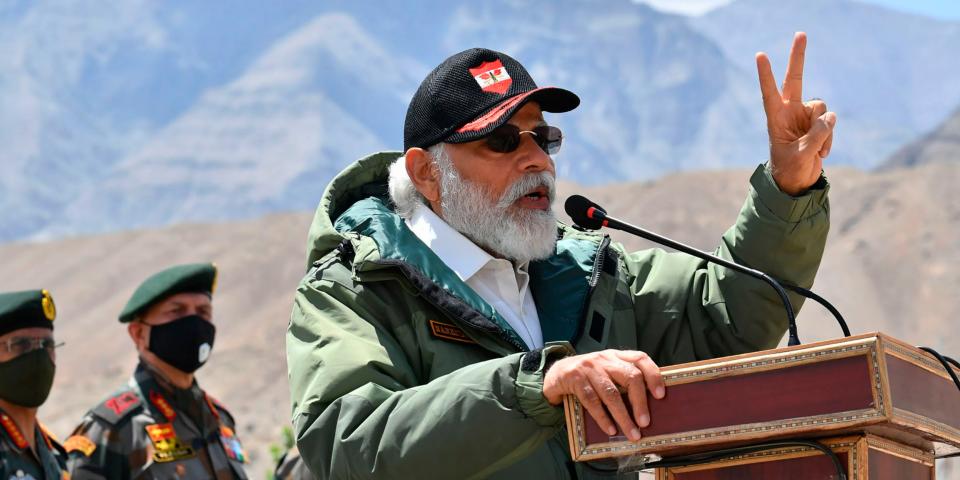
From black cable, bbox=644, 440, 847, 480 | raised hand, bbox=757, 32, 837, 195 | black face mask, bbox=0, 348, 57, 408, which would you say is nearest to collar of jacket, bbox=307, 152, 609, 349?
raised hand, bbox=757, 32, 837, 195

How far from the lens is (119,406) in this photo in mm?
6254

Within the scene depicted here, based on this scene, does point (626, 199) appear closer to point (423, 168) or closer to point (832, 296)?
point (832, 296)

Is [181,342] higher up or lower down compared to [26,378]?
higher up

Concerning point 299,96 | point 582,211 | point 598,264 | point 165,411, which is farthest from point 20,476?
point 299,96

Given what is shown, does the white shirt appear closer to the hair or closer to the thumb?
the hair

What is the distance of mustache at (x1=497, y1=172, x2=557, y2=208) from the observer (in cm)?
328

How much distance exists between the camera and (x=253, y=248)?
56.9m

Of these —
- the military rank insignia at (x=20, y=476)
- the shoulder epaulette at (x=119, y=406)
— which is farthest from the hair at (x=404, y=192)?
the shoulder epaulette at (x=119, y=406)

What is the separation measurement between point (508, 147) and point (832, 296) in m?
42.4

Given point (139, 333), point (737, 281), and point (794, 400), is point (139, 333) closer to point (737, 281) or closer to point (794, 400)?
point (737, 281)

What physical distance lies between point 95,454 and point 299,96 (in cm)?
14577

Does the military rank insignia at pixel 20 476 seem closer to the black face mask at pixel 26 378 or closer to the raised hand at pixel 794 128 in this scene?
the black face mask at pixel 26 378

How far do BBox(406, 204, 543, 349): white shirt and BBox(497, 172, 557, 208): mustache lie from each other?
136 millimetres

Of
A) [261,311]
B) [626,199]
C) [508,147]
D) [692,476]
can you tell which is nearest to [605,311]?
[508,147]
